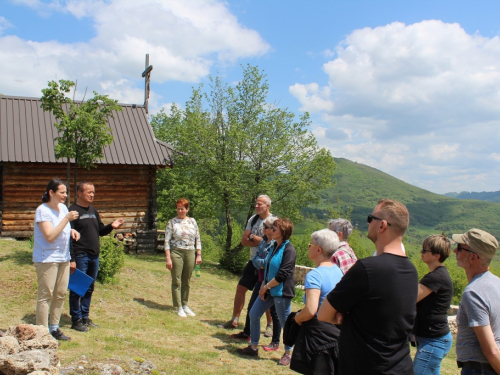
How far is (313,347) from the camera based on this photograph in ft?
10.8

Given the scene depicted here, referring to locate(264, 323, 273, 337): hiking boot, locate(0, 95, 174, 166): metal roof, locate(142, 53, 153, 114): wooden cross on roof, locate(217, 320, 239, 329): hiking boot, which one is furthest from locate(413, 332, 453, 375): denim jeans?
locate(142, 53, 153, 114): wooden cross on roof

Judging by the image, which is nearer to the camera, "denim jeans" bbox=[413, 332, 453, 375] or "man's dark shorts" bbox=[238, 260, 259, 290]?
"denim jeans" bbox=[413, 332, 453, 375]

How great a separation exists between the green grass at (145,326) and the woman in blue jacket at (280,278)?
0.64 m

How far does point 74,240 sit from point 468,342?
4581mm

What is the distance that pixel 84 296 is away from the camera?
591cm

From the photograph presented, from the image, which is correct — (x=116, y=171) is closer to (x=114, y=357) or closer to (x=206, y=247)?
(x=114, y=357)

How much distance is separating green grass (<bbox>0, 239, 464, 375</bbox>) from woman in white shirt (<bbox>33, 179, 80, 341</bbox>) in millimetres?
685

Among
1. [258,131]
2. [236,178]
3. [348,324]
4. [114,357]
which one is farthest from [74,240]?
[258,131]

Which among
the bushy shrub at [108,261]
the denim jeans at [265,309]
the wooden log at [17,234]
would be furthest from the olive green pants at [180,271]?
the wooden log at [17,234]

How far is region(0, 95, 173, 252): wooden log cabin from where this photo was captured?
13.3 meters

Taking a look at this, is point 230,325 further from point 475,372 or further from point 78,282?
point 475,372

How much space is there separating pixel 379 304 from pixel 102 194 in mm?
13258

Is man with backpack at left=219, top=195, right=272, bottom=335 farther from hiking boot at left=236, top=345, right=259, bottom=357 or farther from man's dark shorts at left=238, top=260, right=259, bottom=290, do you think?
hiking boot at left=236, top=345, right=259, bottom=357

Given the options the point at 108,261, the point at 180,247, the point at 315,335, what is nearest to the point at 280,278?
the point at 315,335
